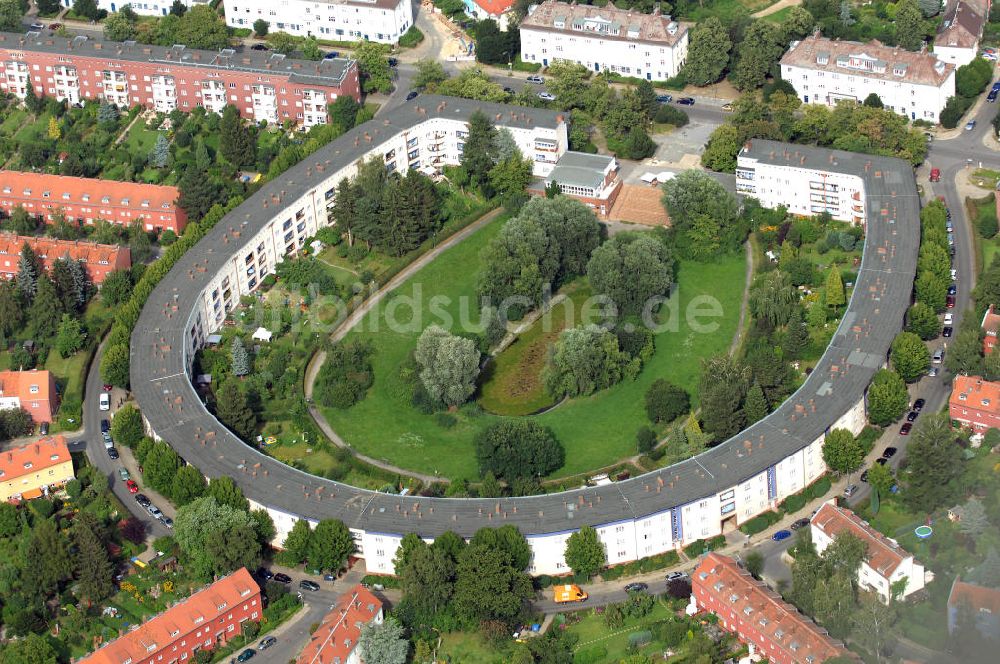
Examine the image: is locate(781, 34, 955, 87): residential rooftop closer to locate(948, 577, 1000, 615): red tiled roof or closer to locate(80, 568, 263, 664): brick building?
locate(948, 577, 1000, 615): red tiled roof

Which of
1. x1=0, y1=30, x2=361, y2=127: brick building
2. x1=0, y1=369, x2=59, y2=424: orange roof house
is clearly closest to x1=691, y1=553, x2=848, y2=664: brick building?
x1=0, y1=369, x2=59, y2=424: orange roof house

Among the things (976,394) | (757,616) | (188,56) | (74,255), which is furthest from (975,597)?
(188,56)

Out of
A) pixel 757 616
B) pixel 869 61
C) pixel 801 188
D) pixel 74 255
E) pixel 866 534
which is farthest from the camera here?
pixel 869 61

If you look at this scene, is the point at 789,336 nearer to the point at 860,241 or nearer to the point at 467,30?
the point at 860,241

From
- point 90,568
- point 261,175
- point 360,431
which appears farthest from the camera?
point 261,175

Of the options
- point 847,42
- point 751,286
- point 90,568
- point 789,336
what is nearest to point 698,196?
point 751,286

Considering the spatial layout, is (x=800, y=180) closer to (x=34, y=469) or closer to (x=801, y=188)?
(x=801, y=188)

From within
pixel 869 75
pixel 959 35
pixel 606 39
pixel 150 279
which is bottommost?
pixel 150 279
